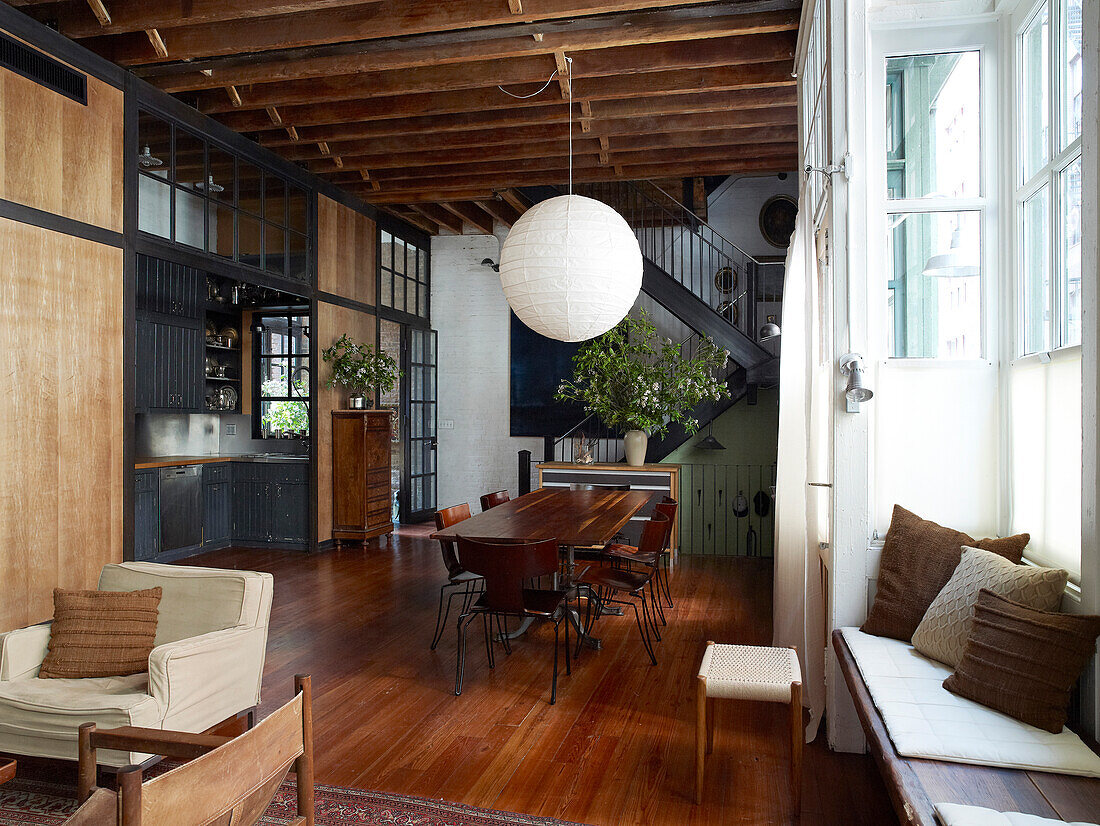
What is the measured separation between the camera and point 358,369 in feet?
25.9

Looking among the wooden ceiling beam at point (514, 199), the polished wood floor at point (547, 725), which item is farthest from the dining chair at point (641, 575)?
the wooden ceiling beam at point (514, 199)

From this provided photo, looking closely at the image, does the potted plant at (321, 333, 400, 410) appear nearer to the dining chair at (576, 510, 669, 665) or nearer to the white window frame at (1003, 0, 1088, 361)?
the dining chair at (576, 510, 669, 665)

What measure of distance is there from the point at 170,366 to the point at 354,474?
2062 millimetres

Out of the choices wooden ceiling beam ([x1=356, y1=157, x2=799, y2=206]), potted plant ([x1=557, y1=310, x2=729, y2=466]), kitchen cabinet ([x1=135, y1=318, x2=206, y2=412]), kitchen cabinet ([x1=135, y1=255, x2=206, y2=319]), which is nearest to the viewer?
kitchen cabinet ([x1=135, y1=318, x2=206, y2=412])

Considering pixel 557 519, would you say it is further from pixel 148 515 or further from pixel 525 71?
pixel 148 515

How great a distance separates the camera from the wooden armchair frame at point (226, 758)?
4.10 ft

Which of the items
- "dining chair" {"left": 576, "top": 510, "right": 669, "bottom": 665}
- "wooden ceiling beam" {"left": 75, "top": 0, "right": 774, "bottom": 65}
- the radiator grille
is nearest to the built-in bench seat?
"dining chair" {"left": 576, "top": 510, "right": 669, "bottom": 665}

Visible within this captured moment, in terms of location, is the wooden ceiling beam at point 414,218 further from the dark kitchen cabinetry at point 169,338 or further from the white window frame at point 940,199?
the white window frame at point 940,199

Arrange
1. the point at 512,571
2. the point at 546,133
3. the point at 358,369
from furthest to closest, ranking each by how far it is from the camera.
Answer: the point at 358,369 < the point at 546,133 < the point at 512,571

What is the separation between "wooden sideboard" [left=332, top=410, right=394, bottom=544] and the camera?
7.78 m

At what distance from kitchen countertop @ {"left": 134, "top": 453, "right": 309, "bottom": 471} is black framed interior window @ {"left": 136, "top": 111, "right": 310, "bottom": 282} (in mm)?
1892

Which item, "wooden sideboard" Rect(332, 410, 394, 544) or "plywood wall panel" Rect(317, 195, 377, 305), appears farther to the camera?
"wooden sideboard" Rect(332, 410, 394, 544)

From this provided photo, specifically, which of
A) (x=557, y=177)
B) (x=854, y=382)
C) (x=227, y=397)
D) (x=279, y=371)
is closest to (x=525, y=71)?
(x=557, y=177)

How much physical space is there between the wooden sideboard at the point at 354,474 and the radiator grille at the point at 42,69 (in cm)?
377
